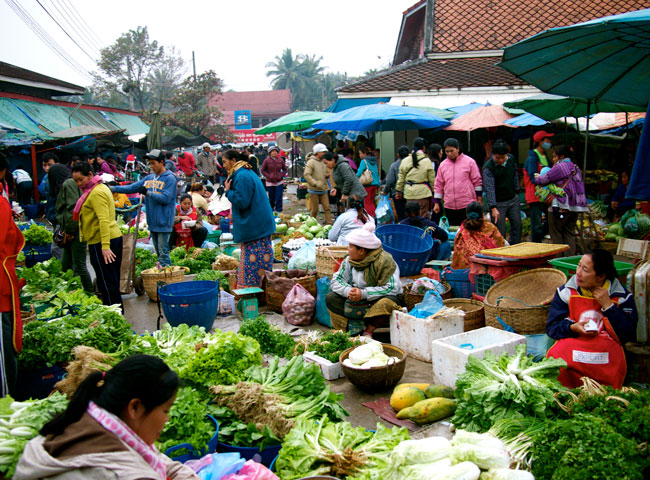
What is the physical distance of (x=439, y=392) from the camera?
4188mm

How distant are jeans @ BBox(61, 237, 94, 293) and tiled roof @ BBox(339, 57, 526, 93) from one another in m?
9.12

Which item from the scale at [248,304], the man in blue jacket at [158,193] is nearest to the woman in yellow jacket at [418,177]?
the scale at [248,304]

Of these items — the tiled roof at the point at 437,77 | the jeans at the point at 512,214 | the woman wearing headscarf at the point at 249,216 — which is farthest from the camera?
the tiled roof at the point at 437,77

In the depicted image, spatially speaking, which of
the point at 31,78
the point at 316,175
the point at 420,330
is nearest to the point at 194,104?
the point at 31,78

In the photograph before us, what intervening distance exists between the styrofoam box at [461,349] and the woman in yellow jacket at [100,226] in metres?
4.02

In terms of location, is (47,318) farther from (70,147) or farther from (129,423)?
(70,147)

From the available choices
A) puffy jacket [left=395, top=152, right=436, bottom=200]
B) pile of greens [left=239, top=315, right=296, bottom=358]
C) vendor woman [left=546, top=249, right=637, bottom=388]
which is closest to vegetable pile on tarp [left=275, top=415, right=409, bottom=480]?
vendor woman [left=546, top=249, right=637, bottom=388]

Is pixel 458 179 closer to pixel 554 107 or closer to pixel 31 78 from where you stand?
pixel 554 107

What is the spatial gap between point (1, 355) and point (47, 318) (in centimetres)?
146

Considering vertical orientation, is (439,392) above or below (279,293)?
below

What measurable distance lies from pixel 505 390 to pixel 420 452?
0.90 m

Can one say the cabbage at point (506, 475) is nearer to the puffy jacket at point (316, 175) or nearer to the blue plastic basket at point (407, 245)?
the blue plastic basket at point (407, 245)

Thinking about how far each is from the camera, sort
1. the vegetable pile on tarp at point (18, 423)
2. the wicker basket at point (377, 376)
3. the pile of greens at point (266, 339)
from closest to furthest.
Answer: the vegetable pile on tarp at point (18, 423), the wicker basket at point (377, 376), the pile of greens at point (266, 339)

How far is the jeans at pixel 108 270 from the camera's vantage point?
Result: 642 centimetres
